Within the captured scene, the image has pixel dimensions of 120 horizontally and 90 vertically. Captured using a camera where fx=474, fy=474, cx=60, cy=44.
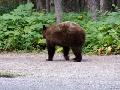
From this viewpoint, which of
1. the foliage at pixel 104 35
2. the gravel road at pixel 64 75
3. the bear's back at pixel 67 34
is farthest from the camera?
the foliage at pixel 104 35

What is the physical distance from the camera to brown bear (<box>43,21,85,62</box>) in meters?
14.9

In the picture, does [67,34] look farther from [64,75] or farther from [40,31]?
[40,31]

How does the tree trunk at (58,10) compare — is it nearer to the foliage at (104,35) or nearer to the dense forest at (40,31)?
the dense forest at (40,31)

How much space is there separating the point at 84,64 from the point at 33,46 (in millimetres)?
5963

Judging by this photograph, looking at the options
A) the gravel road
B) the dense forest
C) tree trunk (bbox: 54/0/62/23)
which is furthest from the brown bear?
tree trunk (bbox: 54/0/62/23)

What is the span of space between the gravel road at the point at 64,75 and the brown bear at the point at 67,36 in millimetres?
545

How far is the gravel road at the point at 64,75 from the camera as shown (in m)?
9.39

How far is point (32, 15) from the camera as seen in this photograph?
22.7 m

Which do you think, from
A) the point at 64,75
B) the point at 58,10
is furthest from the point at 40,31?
the point at 64,75

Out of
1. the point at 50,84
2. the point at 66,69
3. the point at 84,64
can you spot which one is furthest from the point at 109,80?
the point at 84,64

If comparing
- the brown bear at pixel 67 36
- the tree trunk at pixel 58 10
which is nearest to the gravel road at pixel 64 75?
the brown bear at pixel 67 36

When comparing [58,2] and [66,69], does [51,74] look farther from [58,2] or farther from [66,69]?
[58,2]

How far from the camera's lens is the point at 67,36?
1498 cm

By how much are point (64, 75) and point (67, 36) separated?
3.59 meters
